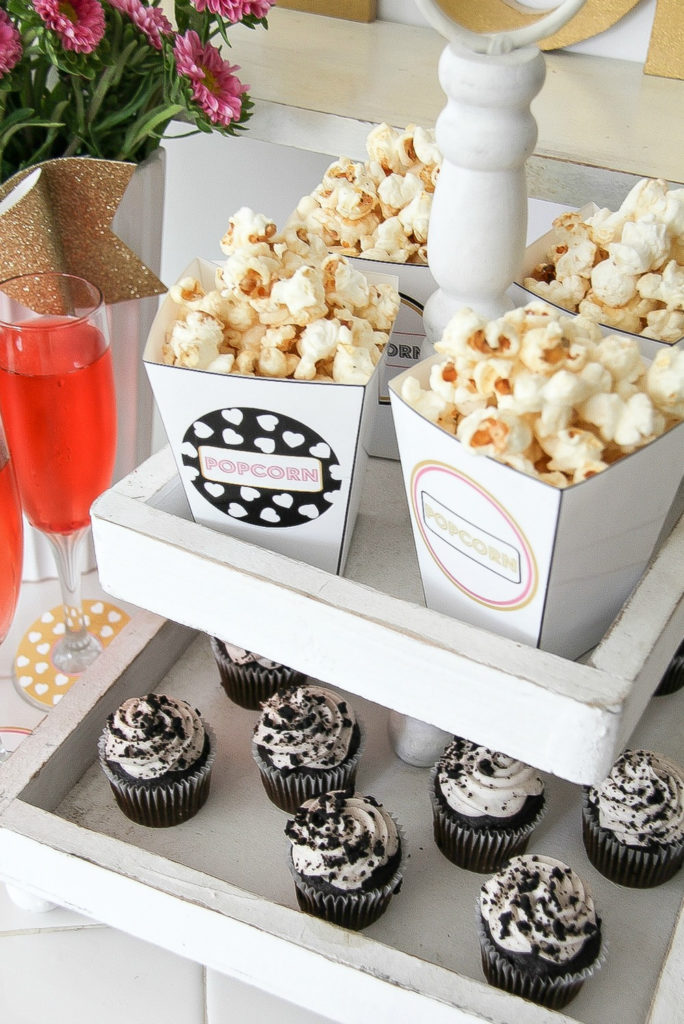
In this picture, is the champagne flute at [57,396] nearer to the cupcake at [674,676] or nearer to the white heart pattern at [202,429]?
the white heart pattern at [202,429]

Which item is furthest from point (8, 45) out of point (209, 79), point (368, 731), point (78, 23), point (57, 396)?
point (368, 731)

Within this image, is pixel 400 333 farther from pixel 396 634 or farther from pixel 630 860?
pixel 630 860

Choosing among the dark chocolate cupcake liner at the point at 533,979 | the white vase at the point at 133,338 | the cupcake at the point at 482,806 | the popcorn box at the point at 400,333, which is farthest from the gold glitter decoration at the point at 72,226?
the dark chocolate cupcake liner at the point at 533,979

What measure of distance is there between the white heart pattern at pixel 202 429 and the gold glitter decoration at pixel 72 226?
0.36 metres

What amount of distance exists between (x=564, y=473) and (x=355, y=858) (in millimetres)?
337

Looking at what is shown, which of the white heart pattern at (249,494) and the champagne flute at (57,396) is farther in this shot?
the champagne flute at (57,396)

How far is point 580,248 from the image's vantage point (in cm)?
72

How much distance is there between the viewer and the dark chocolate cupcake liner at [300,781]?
821 millimetres

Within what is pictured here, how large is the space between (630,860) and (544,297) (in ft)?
1.28

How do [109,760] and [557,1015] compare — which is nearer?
[557,1015]

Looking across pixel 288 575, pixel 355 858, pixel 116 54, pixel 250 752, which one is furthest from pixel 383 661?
pixel 116 54

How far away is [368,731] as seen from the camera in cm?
90

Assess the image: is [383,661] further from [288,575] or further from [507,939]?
[507,939]

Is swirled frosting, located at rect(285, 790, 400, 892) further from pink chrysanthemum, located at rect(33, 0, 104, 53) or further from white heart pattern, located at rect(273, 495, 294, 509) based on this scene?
pink chrysanthemum, located at rect(33, 0, 104, 53)
